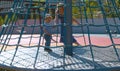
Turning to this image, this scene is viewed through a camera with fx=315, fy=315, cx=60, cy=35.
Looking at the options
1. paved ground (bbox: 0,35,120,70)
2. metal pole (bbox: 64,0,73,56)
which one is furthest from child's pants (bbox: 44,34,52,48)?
metal pole (bbox: 64,0,73,56)

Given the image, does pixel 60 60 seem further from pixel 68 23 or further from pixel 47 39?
pixel 47 39

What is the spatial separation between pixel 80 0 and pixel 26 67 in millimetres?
2141

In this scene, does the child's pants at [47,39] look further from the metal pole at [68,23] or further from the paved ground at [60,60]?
the metal pole at [68,23]

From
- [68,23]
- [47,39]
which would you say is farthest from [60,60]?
[47,39]

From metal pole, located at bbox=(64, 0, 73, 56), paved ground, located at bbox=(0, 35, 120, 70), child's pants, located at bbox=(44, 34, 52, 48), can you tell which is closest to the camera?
paved ground, located at bbox=(0, 35, 120, 70)

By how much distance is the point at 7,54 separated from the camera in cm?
465

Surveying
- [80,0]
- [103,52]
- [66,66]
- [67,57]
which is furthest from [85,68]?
[80,0]

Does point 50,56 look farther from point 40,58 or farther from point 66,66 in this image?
point 66,66

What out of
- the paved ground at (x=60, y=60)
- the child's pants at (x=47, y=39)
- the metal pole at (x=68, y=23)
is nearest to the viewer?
the paved ground at (x=60, y=60)

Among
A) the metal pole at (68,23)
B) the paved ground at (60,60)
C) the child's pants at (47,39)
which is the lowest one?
the child's pants at (47,39)

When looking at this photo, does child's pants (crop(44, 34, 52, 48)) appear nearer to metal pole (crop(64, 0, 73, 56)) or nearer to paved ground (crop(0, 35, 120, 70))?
paved ground (crop(0, 35, 120, 70))

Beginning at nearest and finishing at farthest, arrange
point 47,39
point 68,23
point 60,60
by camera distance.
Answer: point 60,60
point 68,23
point 47,39

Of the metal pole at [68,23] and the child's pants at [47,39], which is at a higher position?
the metal pole at [68,23]

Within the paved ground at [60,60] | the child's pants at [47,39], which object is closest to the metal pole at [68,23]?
the paved ground at [60,60]
